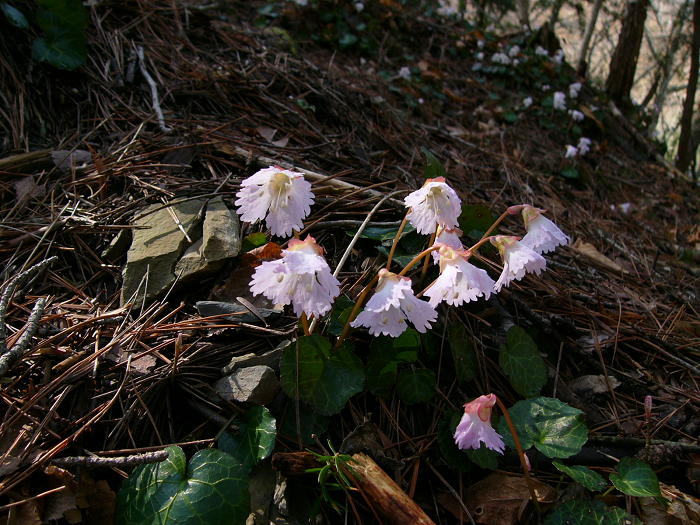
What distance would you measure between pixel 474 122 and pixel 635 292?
2455 millimetres

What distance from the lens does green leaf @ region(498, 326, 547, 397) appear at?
56.1 inches

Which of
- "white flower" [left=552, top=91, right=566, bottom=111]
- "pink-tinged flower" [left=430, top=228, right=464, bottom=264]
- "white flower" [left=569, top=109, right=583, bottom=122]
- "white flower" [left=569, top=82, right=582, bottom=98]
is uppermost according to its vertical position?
"white flower" [left=569, top=82, right=582, bottom=98]

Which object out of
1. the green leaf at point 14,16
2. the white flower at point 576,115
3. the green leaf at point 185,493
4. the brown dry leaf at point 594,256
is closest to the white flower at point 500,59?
the white flower at point 576,115

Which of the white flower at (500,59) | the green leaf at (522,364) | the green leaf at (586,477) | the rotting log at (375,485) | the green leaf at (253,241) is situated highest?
the white flower at (500,59)

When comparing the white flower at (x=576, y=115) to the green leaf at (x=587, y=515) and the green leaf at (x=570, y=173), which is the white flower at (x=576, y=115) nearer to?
the green leaf at (x=570, y=173)

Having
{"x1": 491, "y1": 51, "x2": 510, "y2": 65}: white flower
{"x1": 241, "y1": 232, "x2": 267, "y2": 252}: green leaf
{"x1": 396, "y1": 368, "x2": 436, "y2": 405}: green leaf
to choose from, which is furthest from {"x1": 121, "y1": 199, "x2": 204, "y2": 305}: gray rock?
{"x1": 491, "y1": 51, "x2": 510, "y2": 65}: white flower

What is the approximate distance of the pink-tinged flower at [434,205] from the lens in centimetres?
127

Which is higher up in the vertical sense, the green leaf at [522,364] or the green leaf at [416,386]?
the green leaf at [522,364]

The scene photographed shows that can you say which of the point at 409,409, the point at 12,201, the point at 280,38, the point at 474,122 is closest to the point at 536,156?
the point at 474,122

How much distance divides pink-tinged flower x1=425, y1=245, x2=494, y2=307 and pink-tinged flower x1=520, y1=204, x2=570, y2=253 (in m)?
0.22

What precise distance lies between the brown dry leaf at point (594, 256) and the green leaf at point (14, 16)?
9.36 ft

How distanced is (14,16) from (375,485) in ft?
8.35

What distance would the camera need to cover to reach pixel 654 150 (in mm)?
A: 5039

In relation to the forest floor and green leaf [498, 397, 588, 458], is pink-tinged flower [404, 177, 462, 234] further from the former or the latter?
green leaf [498, 397, 588, 458]
